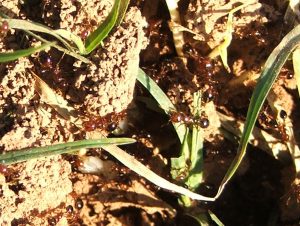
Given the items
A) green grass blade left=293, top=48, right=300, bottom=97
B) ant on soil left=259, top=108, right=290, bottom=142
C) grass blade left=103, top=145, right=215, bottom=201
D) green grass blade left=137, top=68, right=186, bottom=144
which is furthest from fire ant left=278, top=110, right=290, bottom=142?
grass blade left=103, top=145, right=215, bottom=201

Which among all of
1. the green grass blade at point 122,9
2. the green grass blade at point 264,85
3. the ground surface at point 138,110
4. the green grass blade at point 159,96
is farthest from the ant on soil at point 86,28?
the green grass blade at point 264,85

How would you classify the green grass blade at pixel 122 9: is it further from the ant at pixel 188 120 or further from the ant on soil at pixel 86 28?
the ant at pixel 188 120

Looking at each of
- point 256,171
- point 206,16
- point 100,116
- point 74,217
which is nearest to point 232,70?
point 206,16

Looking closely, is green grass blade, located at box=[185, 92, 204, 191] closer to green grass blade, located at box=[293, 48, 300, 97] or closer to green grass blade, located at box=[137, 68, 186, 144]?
green grass blade, located at box=[137, 68, 186, 144]

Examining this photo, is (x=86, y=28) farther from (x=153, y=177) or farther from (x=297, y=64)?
(x=297, y=64)

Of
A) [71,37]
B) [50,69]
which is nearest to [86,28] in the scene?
[71,37]
